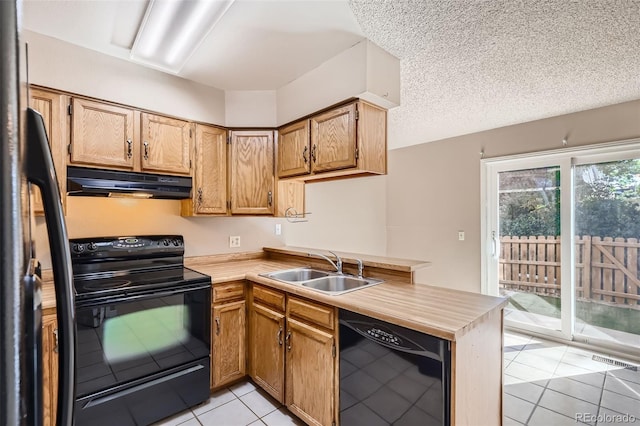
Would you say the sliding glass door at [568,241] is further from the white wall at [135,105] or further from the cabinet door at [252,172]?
the white wall at [135,105]

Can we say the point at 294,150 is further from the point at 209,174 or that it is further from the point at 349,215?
the point at 349,215

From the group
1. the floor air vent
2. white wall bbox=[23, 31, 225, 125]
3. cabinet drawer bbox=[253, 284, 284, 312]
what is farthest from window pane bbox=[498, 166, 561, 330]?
white wall bbox=[23, 31, 225, 125]

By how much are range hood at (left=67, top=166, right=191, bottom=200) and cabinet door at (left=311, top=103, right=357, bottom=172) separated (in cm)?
110

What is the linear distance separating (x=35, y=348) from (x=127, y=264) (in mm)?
2281

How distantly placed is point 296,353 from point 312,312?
34 cm

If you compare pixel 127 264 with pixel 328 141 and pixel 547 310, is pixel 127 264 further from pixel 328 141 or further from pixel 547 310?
pixel 547 310

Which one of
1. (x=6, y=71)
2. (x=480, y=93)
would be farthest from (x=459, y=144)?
(x=6, y=71)

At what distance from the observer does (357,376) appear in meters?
1.64

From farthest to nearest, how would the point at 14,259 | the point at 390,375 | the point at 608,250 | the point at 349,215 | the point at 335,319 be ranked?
the point at 349,215 < the point at 608,250 < the point at 335,319 < the point at 390,375 < the point at 14,259

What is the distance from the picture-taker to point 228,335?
7.70 feet

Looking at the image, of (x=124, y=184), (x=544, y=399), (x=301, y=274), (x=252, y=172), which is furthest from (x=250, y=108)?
(x=544, y=399)

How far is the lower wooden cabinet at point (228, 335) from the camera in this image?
227 centimetres

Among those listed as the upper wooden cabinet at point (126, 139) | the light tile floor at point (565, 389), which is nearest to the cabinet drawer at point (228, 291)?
the upper wooden cabinet at point (126, 139)

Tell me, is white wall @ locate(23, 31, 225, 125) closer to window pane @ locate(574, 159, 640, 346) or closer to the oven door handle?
the oven door handle
